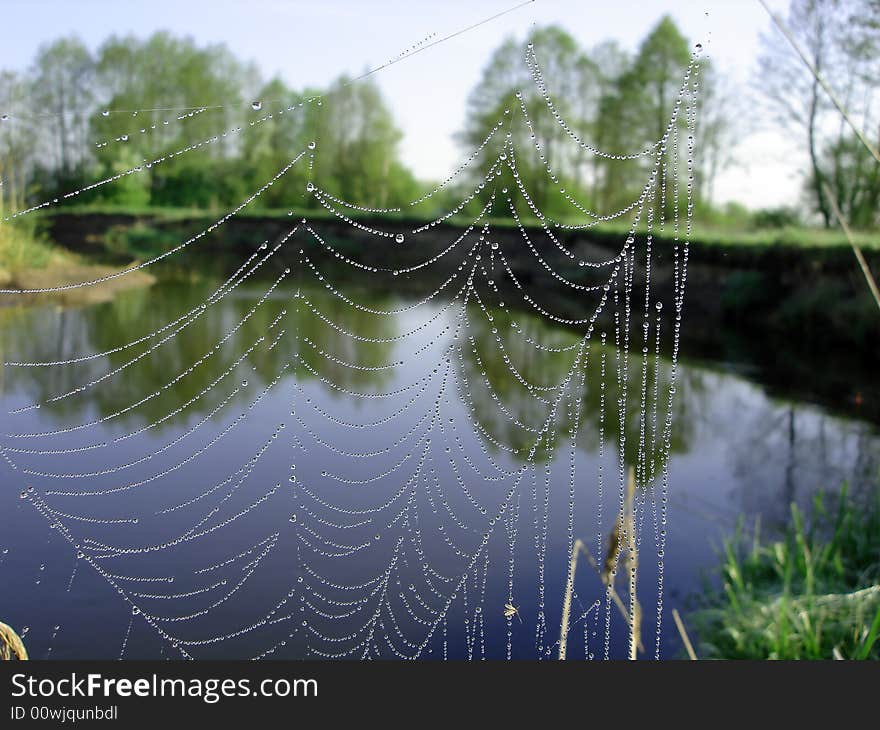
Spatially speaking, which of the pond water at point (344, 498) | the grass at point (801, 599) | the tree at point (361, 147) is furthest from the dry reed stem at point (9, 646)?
the tree at point (361, 147)

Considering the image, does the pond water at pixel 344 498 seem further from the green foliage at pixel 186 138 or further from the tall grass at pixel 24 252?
the green foliage at pixel 186 138

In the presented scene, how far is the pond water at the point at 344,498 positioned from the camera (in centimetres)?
557

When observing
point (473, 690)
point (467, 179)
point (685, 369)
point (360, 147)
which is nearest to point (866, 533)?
point (473, 690)

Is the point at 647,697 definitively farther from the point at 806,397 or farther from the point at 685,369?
the point at 685,369

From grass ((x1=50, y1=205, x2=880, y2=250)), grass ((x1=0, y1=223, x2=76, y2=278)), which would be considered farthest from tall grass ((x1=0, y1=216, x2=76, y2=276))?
grass ((x1=50, y1=205, x2=880, y2=250))

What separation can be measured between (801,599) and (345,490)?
374 centimetres

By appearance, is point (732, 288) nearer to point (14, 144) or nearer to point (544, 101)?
point (544, 101)

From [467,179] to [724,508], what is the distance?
15127mm

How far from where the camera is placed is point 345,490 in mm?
7469

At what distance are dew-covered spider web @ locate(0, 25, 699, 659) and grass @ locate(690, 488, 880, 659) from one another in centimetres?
47

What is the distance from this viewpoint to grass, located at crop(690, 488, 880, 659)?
473cm

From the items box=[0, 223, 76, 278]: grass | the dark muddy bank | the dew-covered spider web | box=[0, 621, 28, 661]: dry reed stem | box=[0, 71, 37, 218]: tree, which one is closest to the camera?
box=[0, 621, 28, 661]: dry reed stem

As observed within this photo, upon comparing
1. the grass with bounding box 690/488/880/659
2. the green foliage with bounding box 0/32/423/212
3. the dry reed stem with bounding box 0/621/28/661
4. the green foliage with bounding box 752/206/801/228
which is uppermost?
the green foliage with bounding box 0/32/423/212

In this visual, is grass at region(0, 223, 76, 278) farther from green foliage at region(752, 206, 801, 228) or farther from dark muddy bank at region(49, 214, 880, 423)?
green foliage at region(752, 206, 801, 228)
